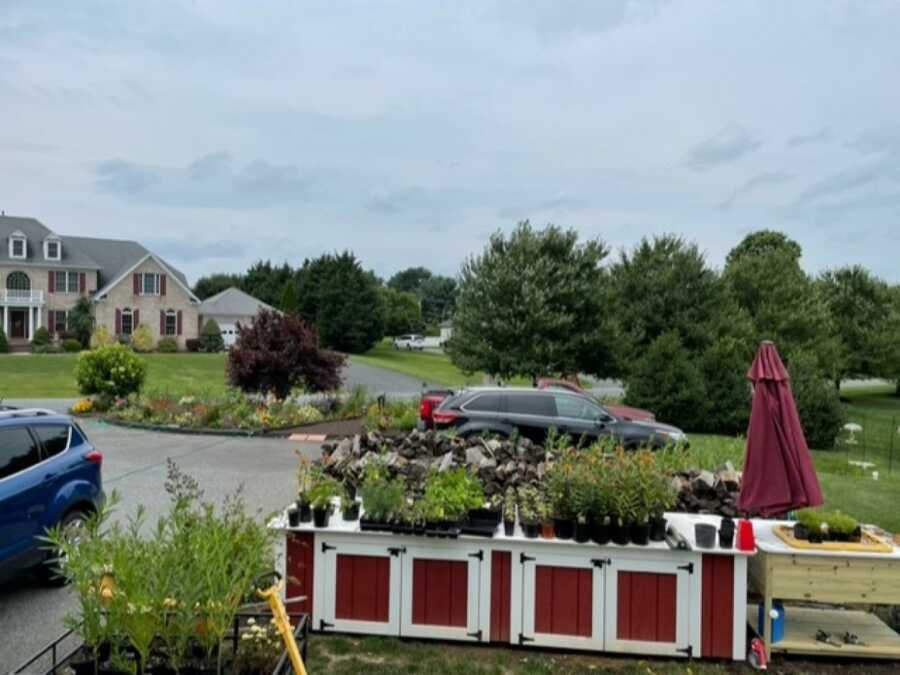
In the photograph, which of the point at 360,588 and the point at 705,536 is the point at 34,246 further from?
the point at 705,536

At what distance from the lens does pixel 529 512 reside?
16.5 ft

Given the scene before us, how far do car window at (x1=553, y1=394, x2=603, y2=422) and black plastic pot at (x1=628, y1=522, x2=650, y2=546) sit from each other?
6.67m

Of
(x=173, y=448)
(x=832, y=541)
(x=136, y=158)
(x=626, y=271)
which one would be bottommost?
(x=173, y=448)

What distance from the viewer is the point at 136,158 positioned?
16.8 metres

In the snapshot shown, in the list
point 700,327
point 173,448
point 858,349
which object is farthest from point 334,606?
point 858,349

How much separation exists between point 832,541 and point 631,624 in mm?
1646

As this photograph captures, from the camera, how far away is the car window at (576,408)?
11445mm

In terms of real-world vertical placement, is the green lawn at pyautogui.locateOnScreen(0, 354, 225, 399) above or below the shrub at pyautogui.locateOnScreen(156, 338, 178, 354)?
below

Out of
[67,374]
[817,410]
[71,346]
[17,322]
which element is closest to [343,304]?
[71,346]

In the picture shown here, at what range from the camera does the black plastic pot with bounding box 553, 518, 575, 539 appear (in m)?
4.78

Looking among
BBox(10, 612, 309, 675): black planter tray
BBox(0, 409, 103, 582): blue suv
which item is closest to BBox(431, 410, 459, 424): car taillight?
BBox(0, 409, 103, 582): blue suv

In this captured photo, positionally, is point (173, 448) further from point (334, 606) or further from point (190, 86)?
point (334, 606)

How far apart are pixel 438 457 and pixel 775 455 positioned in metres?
3.67

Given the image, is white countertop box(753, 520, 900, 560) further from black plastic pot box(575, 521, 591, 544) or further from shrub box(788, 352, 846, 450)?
shrub box(788, 352, 846, 450)
